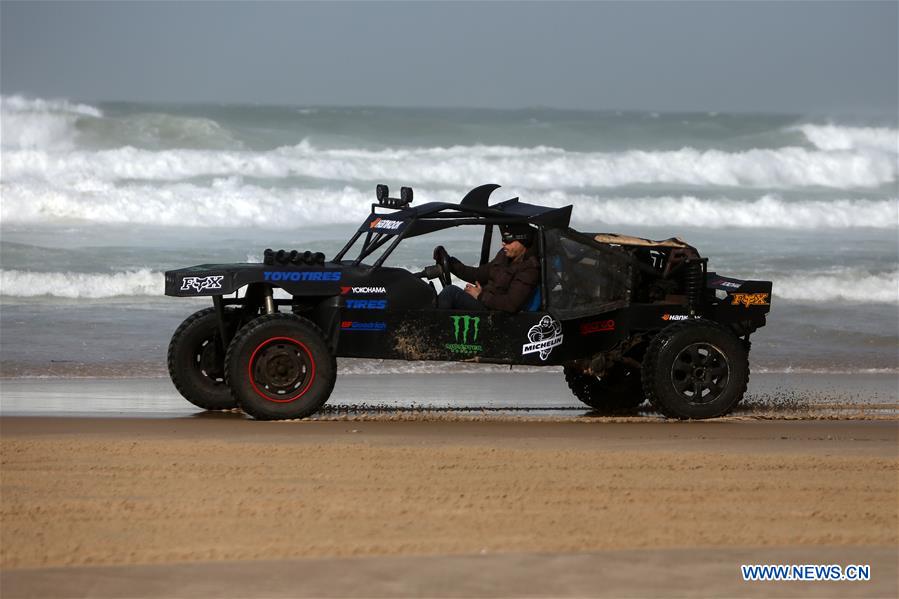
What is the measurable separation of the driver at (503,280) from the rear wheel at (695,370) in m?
0.96

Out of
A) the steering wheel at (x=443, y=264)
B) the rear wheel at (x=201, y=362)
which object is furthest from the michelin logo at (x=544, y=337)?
the rear wheel at (x=201, y=362)

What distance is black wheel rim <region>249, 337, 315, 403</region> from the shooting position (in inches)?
384

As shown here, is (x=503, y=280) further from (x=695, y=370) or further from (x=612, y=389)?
(x=612, y=389)

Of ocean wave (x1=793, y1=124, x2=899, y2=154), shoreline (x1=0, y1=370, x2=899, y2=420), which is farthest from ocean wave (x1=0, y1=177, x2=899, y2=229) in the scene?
shoreline (x1=0, y1=370, x2=899, y2=420)

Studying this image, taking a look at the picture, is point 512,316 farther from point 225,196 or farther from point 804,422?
point 225,196

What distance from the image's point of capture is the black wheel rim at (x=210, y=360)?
34.6ft

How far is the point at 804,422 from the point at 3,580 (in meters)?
6.19

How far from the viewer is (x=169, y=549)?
612cm

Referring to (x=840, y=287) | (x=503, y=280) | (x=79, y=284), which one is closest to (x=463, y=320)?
(x=503, y=280)

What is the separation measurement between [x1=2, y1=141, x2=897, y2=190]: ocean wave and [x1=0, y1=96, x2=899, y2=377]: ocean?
0.10 m

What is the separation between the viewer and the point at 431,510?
6.87m

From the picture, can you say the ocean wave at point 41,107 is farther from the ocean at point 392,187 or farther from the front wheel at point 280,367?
the front wheel at point 280,367

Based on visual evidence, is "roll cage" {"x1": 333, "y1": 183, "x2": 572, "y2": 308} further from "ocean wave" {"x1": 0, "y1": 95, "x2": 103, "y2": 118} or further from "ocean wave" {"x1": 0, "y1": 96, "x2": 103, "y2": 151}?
"ocean wave" {"x1": 0, "y1": 95, "x2": 103, "y2": 118}

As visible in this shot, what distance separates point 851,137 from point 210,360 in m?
39.7
